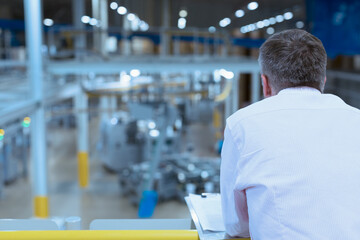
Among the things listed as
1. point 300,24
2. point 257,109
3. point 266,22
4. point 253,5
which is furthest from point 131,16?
point 257,109

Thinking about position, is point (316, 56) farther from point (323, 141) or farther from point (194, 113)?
point (194, 113)

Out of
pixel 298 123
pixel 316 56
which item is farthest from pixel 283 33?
pixel 298 123

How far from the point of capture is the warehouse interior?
16.8 ft

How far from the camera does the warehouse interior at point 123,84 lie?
202 inches

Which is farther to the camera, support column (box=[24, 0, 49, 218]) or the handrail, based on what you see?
support column (box=[24, 0, 49, 218])

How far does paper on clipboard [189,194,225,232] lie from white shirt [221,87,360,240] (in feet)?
0.48

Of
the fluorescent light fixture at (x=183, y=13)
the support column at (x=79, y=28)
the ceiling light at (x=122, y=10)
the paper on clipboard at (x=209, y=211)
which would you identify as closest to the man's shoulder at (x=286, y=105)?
the paper on clipboard at (x=209, y=211)

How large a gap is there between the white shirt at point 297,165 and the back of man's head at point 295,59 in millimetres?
38

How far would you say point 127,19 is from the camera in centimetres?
753

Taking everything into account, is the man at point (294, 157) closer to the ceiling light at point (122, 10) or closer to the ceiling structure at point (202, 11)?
the ceiling structure at point (202, 11)

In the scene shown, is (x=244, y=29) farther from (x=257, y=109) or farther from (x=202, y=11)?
(x=257, y=109)

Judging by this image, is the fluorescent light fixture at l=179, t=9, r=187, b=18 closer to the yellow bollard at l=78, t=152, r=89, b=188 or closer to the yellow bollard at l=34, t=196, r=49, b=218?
the yellow bollard at l=78, t=152, r=89, b=188

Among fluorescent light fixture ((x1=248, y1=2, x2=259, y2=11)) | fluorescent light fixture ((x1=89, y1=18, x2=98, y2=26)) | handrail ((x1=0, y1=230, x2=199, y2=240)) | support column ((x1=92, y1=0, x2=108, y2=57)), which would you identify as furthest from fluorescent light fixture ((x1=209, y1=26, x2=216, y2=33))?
handrail ((x1=0, y1=230, x2=199, y2=240))

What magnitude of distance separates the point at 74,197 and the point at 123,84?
2.34 metres
